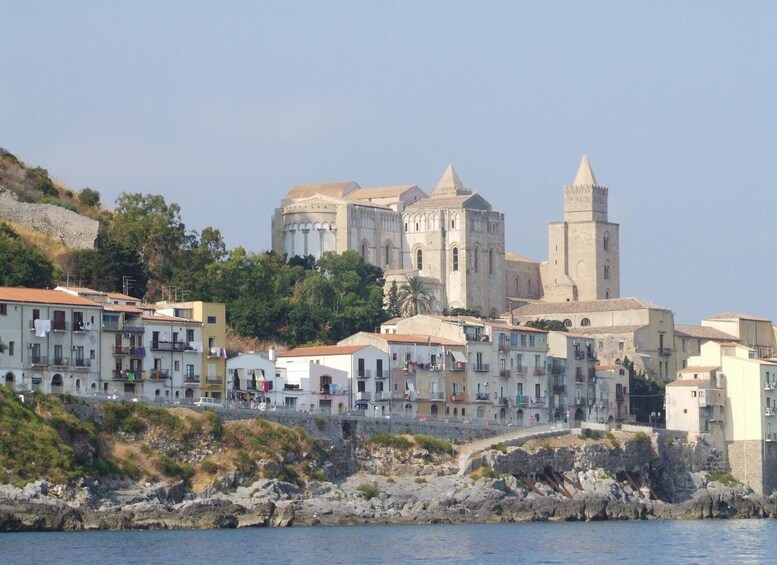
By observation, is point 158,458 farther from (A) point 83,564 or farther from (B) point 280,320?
(B) point 280,320

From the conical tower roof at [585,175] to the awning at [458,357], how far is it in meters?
67.3

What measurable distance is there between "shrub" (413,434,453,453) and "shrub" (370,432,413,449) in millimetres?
556

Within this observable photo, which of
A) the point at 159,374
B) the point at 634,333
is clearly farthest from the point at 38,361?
the point at 634,333

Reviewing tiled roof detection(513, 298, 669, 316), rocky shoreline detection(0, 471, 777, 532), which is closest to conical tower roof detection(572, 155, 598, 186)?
tiled roof detection(513, 298, 669, 316)

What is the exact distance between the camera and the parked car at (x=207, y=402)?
8212 cm

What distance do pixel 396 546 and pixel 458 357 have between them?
2918cm

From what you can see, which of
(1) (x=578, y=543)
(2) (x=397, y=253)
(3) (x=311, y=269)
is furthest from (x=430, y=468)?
(2) (x=397, y=253)

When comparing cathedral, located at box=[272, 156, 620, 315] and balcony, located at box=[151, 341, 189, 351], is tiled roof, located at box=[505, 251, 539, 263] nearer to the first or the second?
cathedral, located at box=[272, 156, 620, 315]

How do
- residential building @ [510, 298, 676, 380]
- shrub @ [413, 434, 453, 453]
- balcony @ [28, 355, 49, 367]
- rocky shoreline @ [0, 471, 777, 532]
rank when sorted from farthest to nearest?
residential building @ [510, 298, 676, 380] → shrub @ [413, 434, 453, 453] → balcony @ [28, 355, 49, 367] → rocky shoreline @ [0, 471, 777, 532]

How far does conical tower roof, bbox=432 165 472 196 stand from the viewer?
15862 centimetres

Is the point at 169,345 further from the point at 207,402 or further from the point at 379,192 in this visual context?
the point at 379,192

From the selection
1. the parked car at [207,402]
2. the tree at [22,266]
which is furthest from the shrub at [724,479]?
the tree at [22,266]

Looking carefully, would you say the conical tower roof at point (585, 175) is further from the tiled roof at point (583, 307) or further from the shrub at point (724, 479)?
the shrub at point (724, 479)

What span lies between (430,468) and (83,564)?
2447 centimetres
